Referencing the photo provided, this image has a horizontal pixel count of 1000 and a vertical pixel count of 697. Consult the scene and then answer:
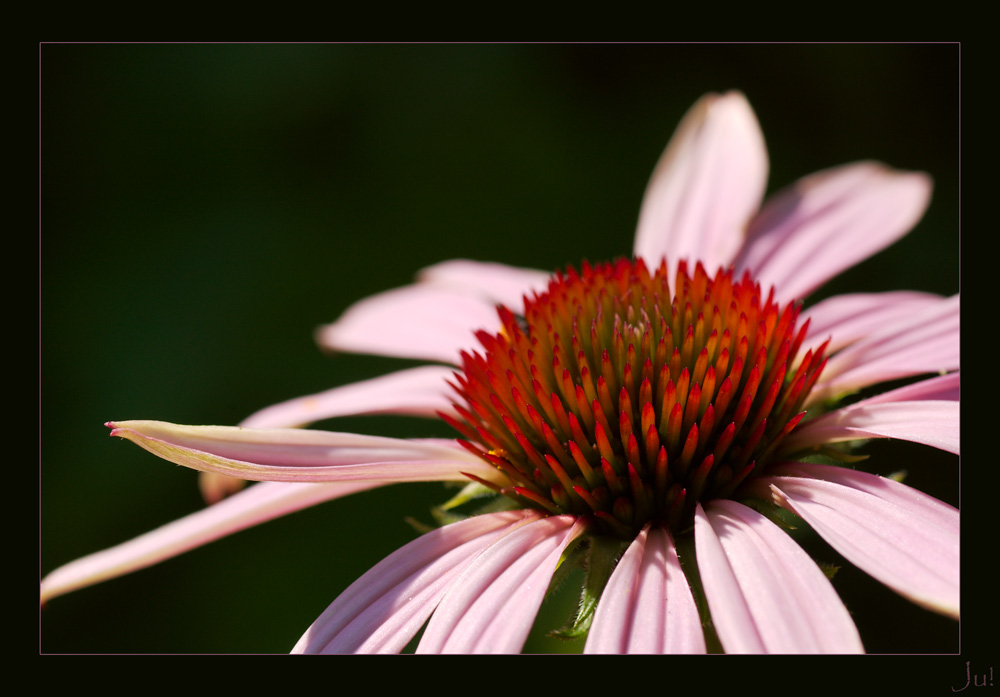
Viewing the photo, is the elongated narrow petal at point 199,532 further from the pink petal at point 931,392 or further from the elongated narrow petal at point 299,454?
the pink petal at point 931,392

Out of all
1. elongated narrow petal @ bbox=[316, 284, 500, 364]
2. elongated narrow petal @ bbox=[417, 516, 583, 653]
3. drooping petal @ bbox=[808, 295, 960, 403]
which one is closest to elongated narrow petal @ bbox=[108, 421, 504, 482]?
elongated narrow petal @ bbox=[417, 516, 583, 653]

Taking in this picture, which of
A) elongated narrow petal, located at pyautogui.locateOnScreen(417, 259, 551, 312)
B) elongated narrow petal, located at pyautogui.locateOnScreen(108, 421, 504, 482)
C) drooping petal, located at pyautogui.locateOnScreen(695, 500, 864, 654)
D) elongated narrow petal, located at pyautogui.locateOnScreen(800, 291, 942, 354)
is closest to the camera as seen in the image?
drooping petal, located at pyautogui.locateOnScreen(695, 500, 864, 654)

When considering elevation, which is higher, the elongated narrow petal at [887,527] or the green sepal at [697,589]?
the elongated narrow petal at [887,527]

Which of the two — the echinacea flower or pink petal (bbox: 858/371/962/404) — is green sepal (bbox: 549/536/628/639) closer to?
the echinacea flower

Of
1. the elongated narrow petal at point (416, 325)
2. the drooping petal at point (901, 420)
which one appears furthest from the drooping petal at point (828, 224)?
the elongated narrow petal at point (416, 325)

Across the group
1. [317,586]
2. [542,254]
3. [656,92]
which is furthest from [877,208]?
[317,586]
